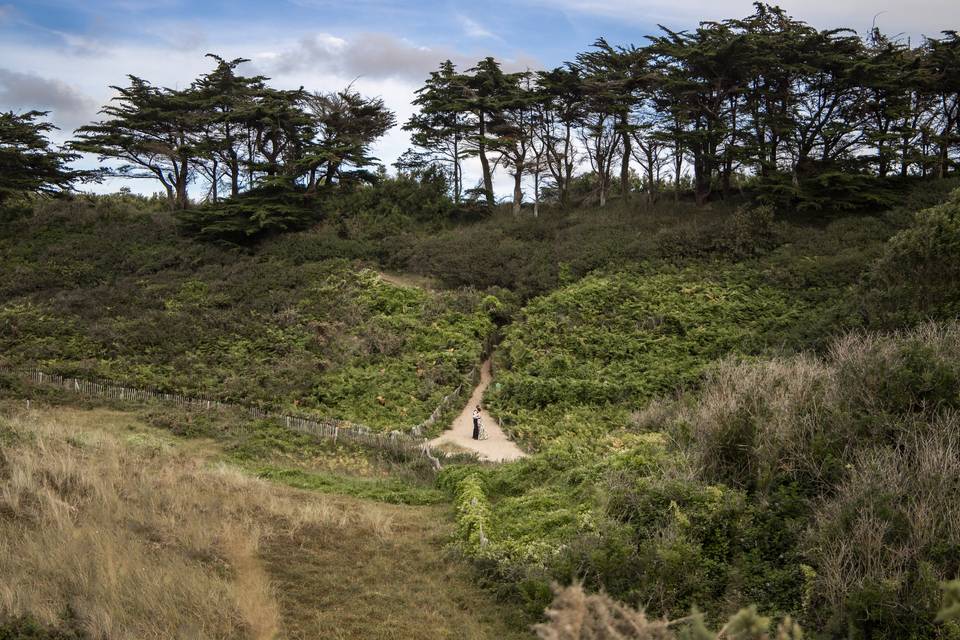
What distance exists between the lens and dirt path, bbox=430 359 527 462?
19.0 metres

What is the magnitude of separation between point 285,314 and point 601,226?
1614 centimetres

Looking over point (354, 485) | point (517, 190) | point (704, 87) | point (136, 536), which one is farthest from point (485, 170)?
point (136, 536)

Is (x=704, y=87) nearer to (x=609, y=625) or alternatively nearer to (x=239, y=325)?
(x=239, y=325)

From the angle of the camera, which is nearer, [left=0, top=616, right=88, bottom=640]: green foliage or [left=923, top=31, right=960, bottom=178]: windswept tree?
[left=0, top=616, right=88, bottom=640]: green foliage

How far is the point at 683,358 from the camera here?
920 inches

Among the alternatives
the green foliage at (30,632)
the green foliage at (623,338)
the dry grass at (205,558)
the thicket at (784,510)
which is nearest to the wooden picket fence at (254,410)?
the green foliage at (623,338)

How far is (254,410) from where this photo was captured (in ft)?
68.5

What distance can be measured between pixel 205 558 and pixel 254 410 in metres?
12.2

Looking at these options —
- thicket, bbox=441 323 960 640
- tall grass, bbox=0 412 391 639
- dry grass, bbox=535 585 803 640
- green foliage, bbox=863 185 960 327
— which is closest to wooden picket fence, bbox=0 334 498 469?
tall grass, bbox=0 412 391 639

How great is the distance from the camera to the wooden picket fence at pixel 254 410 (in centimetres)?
1909

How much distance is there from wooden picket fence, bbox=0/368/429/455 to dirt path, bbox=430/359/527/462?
35.9 inches

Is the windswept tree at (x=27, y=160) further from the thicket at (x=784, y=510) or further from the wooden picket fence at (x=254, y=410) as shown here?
the thicket at (x=784, y=510)

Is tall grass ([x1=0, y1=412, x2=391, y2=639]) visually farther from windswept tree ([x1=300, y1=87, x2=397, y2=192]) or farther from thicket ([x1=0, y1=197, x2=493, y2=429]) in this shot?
windswept tree ([x1=300, y1=87, x2=397, y2=192])

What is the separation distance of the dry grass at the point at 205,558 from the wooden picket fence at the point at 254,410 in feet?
18.9
